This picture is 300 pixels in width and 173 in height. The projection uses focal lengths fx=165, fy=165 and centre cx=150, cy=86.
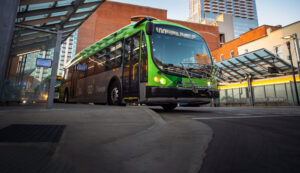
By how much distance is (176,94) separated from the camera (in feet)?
17.2

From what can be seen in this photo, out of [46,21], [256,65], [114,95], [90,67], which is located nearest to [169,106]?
[114,95]

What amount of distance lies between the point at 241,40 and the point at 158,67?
27.3 metres

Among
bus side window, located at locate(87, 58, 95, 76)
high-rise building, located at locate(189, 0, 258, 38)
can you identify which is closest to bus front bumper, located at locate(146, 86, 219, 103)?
bus side window, located at locate(87, 58, 95, 76)

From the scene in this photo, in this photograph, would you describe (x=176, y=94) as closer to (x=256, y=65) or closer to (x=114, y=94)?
(x=114, y=94)

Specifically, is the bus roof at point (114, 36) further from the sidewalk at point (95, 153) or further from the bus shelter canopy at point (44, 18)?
the sidewalk at point (95, 153)

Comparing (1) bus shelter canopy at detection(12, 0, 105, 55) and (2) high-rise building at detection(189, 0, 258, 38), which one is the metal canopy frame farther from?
(2) high-rise building at detection(189, 0, 258, 38)

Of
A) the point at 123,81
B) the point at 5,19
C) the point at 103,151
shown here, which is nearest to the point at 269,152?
the point at 103,151

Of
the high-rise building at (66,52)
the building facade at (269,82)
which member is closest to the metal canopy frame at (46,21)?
the building facade at (269,82)

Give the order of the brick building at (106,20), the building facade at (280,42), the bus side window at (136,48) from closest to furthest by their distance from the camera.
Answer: the bus side window at (136,48) → the building facade at (280,42) → the brick building at (106,20)

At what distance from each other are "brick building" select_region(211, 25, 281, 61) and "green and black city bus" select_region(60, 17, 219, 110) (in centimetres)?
2287

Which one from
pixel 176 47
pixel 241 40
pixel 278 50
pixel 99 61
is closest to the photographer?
pixel 176 47

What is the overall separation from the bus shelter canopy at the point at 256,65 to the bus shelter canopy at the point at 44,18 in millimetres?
9812

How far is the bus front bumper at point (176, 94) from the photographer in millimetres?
5062

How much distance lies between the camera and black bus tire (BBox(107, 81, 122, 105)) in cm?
687
